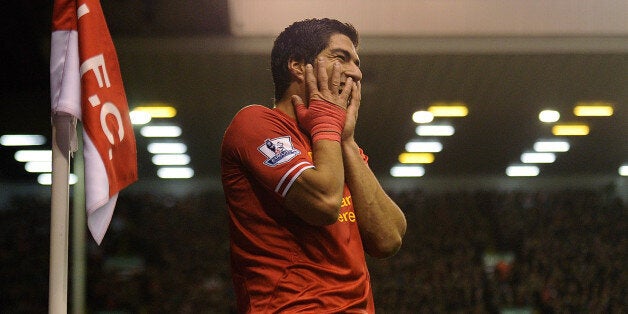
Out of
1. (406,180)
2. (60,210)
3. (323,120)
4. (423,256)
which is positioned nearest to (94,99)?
(60,210)

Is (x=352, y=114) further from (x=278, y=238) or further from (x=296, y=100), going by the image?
(x=278, y=238)

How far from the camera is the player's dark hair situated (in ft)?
7.01

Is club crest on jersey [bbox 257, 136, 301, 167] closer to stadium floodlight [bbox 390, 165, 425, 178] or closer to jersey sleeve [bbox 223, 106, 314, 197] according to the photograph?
jersey sleeve [bbox 223, 106, 314, 197]

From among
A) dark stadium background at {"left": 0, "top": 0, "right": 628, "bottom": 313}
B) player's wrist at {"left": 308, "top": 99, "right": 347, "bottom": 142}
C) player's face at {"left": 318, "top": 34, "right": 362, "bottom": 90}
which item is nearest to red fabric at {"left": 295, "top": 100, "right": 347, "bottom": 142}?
player's wrist at {"left": 308, "top": 99, "right": 347, "bottom": 142}

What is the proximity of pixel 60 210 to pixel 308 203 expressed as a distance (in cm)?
69

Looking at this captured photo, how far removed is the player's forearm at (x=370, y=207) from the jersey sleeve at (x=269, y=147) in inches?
4.4

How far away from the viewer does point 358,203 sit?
6.47ft

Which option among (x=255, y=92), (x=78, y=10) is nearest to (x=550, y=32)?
(x=255, y=92)

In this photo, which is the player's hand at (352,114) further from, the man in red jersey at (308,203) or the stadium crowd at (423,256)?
the stadium crowd at (423,256)

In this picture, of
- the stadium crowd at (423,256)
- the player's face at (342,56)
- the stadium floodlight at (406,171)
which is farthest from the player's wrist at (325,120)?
the stadium floodlight at (406,171)

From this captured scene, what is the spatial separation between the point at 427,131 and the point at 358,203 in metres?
8.91

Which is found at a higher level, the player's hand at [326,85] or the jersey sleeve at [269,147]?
the player's hand at [326,85]

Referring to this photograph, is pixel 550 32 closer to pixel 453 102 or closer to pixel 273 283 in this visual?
pixel 453 102

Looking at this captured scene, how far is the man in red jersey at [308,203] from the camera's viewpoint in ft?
5.95
